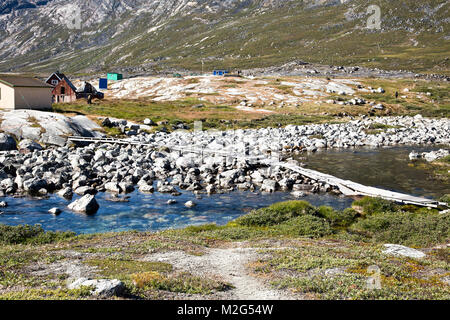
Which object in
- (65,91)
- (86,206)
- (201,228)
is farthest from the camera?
(65,91)

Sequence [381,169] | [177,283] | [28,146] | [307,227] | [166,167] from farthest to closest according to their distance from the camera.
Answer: [28,146], [381,169], [166,167], [307,227], [177,283]

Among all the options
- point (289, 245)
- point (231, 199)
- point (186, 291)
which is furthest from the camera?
point (231, 199)

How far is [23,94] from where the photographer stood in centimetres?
6194

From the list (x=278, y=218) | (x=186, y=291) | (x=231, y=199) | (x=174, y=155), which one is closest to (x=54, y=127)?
(x=174, y=155)

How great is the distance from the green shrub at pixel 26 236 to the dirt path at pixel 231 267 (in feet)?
22.1

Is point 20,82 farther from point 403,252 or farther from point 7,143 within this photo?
point 403,252

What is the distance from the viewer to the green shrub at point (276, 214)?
24484 millimetres

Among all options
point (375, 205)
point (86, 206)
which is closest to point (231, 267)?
point (375, 205)

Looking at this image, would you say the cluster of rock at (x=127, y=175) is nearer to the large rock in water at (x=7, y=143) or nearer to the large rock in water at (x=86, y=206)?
the large rock in water at (x=86, y=206)

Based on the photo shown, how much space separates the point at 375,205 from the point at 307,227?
7.04 m

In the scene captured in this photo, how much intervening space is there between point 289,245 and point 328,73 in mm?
147528

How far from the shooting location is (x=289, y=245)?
743 inches

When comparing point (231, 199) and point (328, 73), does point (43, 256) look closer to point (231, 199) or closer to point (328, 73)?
point (231, 199)

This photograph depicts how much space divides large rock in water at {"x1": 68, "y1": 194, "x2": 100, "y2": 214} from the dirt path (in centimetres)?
1279
